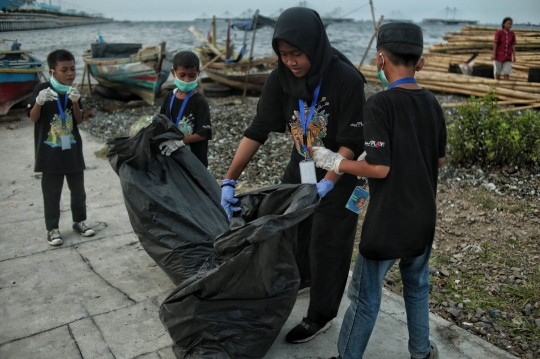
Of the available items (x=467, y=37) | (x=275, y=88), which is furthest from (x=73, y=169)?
(x=467, y=37)

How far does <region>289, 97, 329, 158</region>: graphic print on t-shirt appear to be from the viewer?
2623 millimetres

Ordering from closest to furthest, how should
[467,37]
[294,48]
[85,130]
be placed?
[294,48] → [85,130] → [467,37]

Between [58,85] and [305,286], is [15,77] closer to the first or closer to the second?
[58,85]

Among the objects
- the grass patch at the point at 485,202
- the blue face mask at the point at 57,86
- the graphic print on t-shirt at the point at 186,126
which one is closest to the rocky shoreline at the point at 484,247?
the grass patch at the point at 485,202

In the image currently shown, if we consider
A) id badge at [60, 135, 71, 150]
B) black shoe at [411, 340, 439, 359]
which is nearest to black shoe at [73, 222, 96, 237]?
id badge at [60, 135, 71, 150]

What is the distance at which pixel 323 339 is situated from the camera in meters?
2.88

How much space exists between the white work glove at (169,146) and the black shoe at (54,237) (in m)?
1.33

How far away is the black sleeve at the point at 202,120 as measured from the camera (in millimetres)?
4016

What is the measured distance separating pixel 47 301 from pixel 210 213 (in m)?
1.20

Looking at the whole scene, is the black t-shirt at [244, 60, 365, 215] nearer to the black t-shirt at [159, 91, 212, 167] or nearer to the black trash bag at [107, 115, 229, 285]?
the black trash bag at [107, 115, 229, 285]

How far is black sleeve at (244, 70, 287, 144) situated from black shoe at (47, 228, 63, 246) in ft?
7.03

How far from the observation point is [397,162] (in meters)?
2.16

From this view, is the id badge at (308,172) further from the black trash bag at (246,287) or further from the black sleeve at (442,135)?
the black sleeve at (442,135)

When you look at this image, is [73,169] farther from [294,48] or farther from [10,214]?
[294,48]
